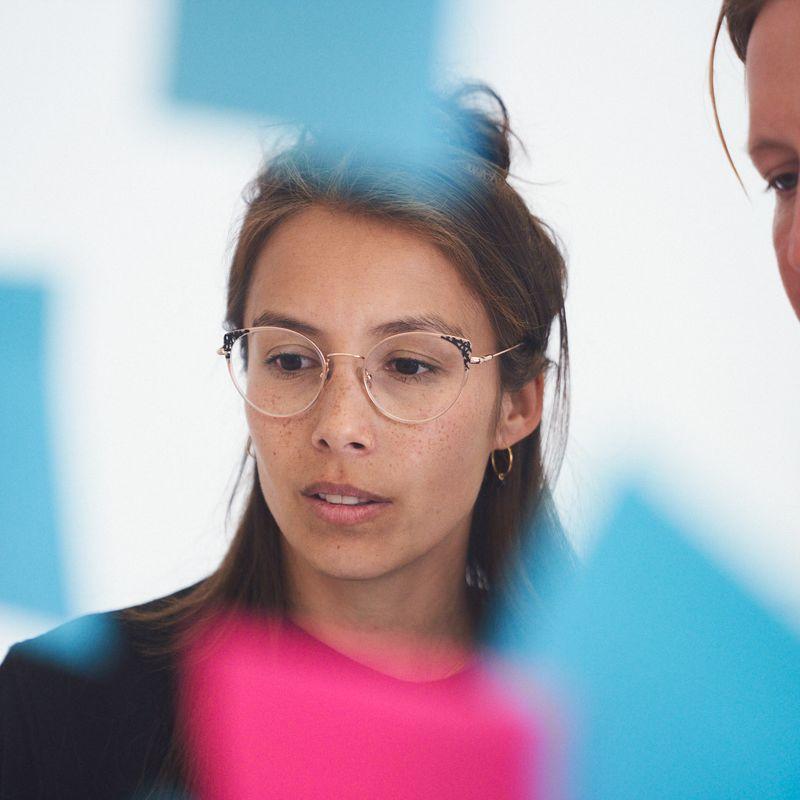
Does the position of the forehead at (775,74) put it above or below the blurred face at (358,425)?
above

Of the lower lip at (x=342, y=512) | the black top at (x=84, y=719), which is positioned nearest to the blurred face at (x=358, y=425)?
the lower lip at (x=342, y=512)

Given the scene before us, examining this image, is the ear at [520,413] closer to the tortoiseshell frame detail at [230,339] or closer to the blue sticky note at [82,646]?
the tortoiseshell frame detail at [230,339]

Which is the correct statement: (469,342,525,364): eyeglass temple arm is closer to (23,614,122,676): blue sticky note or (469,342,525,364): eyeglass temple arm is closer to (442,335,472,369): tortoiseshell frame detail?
(442,335,472,369): tortoiseshell frame detail

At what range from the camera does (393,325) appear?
149 cm

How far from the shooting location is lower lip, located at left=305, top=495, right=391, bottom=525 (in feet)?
4.84

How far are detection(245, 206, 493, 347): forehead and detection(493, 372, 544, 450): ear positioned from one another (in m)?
0.14

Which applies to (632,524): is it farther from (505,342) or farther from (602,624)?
(505,342)

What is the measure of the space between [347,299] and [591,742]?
0.87m

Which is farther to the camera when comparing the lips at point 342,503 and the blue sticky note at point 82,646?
the blue sticky note at point 82,646

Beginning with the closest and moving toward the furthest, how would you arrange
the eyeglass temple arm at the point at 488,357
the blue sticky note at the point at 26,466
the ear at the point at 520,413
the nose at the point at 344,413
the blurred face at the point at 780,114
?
the blurred face at the point at 780,114
the nose at the point at 344,413
the eyeglass temple arm at the point at 488,357
the ear at the point at 520,413
the blue sticky note at the point at 26,466

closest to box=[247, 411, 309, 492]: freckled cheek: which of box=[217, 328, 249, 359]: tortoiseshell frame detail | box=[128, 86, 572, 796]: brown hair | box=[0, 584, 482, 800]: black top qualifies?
box=[217, 328, 249, 359]: tortoiseshell frame detail

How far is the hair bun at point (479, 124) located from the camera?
171 centimetres

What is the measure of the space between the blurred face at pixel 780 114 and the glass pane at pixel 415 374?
0.50m

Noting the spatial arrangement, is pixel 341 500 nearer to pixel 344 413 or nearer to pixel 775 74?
pixel 344 413
